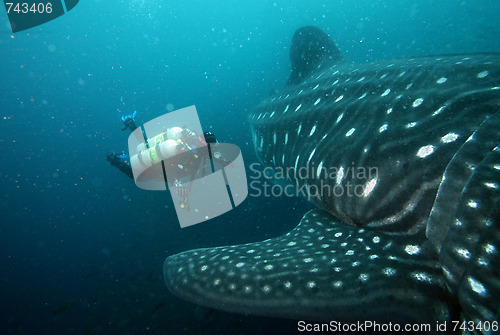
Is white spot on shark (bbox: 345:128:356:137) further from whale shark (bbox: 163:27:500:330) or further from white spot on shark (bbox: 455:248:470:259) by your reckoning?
white spot on shark (bbox: 455:248:470:259)

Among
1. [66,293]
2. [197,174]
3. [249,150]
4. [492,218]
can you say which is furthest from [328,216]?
[66,293]

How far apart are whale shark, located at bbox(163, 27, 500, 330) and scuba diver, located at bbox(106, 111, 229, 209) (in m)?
2.87

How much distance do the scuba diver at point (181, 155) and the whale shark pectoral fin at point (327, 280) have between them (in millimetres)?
3530

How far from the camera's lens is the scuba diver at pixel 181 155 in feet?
18.4

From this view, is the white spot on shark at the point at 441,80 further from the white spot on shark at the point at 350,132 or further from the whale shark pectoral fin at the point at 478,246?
the whale shark pectoral fin at the point at 478,246

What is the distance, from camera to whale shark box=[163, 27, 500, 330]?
1.46 m

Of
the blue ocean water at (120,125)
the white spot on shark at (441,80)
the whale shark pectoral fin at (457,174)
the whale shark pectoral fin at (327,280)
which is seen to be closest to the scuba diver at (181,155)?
the blue ocean water at (120,125)

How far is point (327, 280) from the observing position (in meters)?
1.69

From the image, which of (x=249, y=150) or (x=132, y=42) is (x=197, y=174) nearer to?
(x=249, y=150)

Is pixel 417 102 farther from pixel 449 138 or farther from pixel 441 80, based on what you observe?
pixel 449 138

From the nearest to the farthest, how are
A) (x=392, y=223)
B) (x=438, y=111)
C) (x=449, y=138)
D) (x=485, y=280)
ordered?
(x=485, y=280), (x=449, y=138), (x=392, y=223), (x=438, y=111)

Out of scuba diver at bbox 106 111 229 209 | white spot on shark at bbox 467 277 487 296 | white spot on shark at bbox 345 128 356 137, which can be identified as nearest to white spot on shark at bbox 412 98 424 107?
white spot on shark at bbox 345 128 356 137

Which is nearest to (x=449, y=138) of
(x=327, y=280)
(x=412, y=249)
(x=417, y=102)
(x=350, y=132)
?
(x=417, y=102)

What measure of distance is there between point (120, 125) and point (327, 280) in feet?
125
